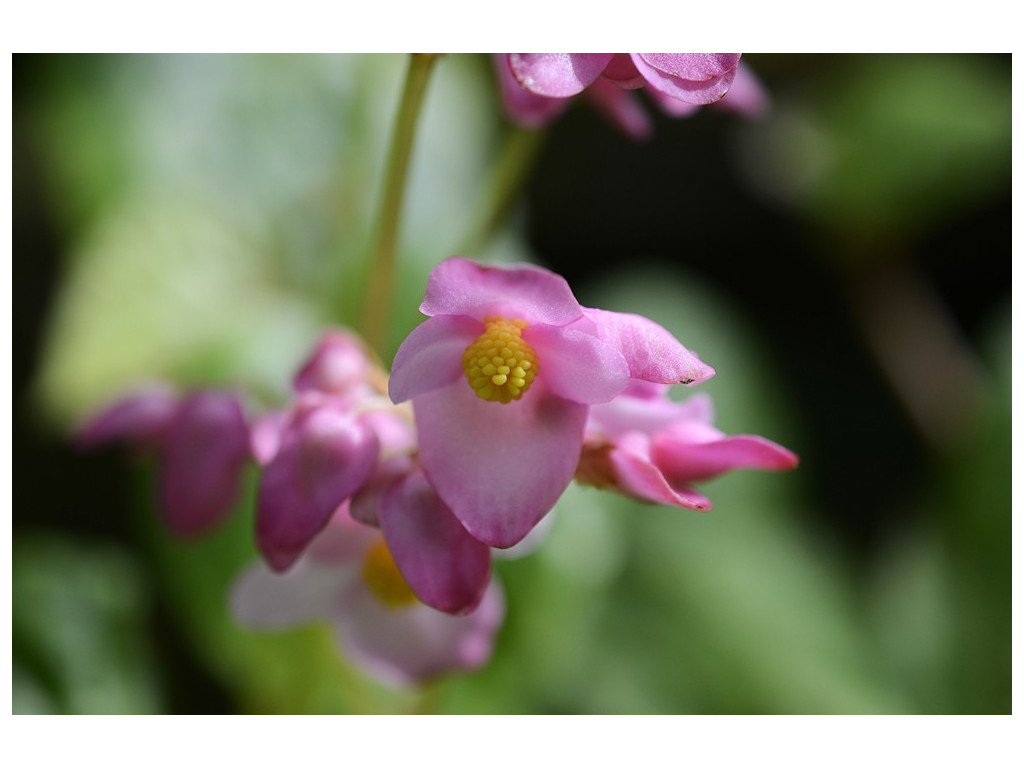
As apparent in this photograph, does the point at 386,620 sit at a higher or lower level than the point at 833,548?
higher

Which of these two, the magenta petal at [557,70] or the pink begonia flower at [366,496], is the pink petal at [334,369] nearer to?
the pink begonia flower at [366,496]

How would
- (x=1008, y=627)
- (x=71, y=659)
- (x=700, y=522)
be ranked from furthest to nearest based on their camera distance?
(x=700, y=522)
(x=1008, y=627)
(x=71, y=659)

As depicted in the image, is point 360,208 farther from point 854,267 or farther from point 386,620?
point 854,267

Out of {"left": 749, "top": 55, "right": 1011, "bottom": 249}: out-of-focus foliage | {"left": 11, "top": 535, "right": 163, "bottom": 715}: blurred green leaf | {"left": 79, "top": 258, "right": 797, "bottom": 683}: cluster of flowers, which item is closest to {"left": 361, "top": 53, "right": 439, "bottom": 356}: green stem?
{"left": 79, "top": 258, "right": 797, "bottom": 683}: cluster of flowers

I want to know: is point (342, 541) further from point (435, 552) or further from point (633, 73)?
point (633, 73)

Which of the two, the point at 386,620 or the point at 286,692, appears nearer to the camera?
the point at 386,620

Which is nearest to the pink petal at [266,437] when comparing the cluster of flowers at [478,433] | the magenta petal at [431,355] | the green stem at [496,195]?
the cluster of flowers at [478,433]

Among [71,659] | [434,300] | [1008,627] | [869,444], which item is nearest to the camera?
[434,300]
